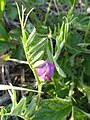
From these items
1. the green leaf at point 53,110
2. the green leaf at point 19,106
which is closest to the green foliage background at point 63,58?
the green leaf at point 53,110

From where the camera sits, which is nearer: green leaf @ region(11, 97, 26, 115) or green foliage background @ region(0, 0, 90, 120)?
green leaf @ region(11, 97, 26, 115)

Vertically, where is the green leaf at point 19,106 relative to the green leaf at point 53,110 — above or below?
above

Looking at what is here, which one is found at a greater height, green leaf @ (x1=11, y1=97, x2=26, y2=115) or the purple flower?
the purple flower

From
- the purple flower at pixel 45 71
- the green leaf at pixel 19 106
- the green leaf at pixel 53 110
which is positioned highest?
the purple flower at pixel 45 71

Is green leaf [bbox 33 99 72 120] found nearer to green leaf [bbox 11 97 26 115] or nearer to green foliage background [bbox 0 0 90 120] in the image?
green foliage background [bbox 0 0 90 120]

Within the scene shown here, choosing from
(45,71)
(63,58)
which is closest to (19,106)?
(45,71)

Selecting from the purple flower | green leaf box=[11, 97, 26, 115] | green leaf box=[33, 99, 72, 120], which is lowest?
green leaf box=[33, 99, 72, 120]

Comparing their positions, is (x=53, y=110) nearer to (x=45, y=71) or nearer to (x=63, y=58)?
(x=45, y=71)

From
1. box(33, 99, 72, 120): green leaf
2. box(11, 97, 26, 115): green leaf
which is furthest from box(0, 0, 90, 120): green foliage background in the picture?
box(11, 97, 26, 115): green leaf

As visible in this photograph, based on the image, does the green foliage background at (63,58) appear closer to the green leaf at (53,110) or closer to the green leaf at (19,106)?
the green leaf at (53,110)
